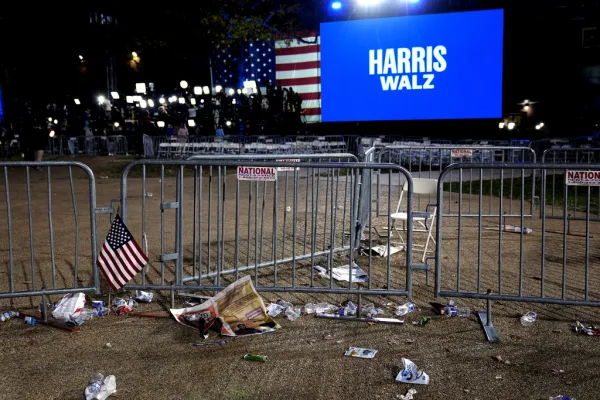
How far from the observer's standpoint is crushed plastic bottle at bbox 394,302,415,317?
5.60m

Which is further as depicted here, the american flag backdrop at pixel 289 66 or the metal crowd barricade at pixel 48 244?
the american flag backdrop at pixel 289 66

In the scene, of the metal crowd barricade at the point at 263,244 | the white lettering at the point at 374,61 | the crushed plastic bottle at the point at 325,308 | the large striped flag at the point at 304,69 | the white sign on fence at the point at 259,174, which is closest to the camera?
the crushed plastic bottle at the point at 325,308

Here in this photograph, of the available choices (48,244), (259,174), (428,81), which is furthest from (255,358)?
(428,81)

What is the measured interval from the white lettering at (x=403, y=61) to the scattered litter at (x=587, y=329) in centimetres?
2052

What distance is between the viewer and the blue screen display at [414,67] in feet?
77.6

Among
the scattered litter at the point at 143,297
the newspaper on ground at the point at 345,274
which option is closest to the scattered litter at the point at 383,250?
the newspaper on ground at the point at 345,274

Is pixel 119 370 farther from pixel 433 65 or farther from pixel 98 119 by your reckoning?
pixel 98 119

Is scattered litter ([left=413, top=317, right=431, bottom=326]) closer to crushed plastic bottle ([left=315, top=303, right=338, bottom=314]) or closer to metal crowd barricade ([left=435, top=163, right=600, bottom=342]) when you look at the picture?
metal crowd barricade ([left=435, top=163, right=600, bottom=342])

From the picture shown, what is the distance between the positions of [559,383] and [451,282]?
2.50m

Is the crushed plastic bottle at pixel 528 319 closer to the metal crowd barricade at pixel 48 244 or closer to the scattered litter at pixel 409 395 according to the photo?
the scattered litter at pixel 409 395

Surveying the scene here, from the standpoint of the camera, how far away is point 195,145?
75.9ft

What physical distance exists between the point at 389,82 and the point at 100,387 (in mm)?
22439

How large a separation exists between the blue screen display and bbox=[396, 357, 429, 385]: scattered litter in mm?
21203

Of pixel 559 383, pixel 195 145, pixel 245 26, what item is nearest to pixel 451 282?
pixel 559 383
